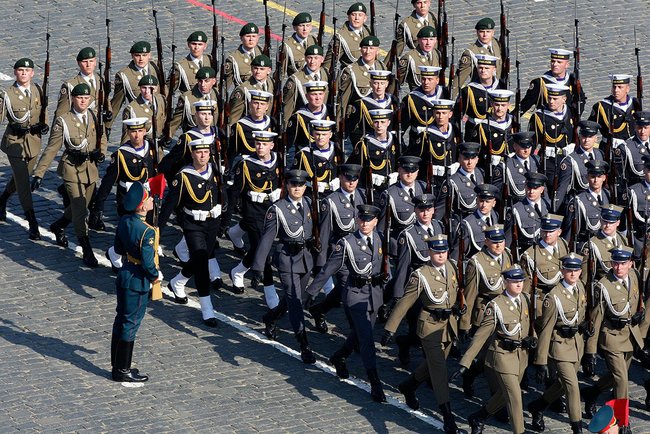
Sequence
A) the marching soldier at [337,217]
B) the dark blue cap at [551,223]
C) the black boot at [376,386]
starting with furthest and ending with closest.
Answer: the marching soldier at [337,217], the dark blue cap at [551,223], the black boot at [376,386]

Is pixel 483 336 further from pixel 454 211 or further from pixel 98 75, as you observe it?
pixel 98 75

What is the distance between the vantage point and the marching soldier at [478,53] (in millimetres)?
30938

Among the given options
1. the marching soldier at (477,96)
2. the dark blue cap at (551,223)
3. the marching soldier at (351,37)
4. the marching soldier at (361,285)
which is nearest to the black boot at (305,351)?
the marching soldier at (361,285)

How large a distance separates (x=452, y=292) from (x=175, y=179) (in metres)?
4.44

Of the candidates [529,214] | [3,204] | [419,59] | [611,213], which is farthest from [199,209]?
[419,59]

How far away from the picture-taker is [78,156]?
1111 inches

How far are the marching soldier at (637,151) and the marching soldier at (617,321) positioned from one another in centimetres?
400

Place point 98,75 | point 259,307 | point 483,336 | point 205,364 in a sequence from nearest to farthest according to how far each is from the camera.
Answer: point 483,336, point 205,364, point 259,307, point 98,75

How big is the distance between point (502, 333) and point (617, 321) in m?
1.66

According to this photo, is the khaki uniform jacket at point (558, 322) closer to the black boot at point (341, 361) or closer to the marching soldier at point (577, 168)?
the black boot at point (341, 361)

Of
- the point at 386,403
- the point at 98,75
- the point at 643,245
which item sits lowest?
the point at 386,403

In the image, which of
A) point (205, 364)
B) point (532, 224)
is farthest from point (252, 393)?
point (532, 224)

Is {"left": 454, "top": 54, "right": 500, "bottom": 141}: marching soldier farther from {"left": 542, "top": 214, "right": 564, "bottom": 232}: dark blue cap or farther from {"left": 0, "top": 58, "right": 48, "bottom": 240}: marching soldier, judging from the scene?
{"left": 0, "top": 58, "right": 48, "bottom": 240}: marching soldier

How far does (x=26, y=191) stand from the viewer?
28953mm
